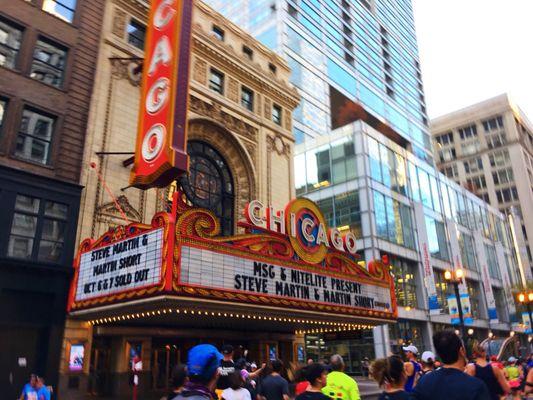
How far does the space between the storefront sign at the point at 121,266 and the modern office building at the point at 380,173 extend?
1458 centimetres

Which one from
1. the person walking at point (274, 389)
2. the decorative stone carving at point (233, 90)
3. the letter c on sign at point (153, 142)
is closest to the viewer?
the person walking at point (274, 389)

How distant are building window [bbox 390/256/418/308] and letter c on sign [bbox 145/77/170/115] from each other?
2894 cm

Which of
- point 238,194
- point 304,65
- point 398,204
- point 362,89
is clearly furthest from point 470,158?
point 238,194

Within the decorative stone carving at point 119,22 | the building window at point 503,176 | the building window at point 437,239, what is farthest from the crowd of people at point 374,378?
the building window at point 503,176

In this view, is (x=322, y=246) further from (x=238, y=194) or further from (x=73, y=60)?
(x=73, y=60)

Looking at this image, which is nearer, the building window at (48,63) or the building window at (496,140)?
the building window at (48,63)

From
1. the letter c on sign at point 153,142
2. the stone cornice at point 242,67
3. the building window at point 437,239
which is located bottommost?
the letter c on sign at point 153,142

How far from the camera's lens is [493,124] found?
341ft

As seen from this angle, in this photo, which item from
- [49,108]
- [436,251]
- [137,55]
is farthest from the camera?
[436,251]

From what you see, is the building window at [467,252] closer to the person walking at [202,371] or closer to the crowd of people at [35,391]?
the crowd of people at [35,391]

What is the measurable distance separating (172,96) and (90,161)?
4944 mm

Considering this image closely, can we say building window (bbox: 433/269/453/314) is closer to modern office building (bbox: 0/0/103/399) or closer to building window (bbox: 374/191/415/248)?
building window (bbox: 374/191/415/248)

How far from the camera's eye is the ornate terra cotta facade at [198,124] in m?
18.7

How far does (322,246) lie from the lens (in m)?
20.4
